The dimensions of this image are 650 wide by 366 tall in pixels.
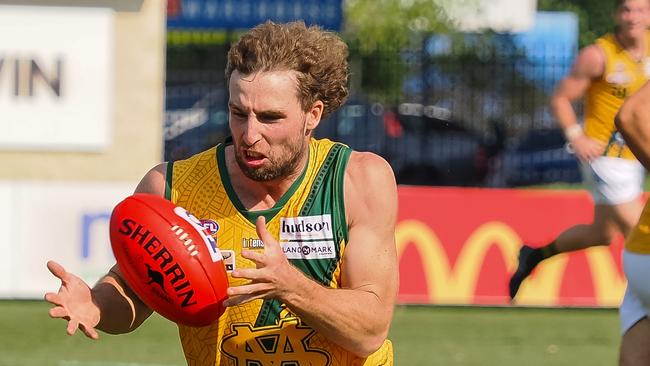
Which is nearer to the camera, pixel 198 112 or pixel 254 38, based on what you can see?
pixel 254 38

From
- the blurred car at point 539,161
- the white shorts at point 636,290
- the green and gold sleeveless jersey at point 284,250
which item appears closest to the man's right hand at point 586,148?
the white shorts at point 636,290

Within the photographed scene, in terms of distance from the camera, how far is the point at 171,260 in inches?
178

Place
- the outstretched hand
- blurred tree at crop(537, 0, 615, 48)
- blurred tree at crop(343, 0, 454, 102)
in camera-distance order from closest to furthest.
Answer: the outstretched hand
blurred tree at crop(343, 0, 454, 102)
blurred tree at crop(537, 0, 615, 48)

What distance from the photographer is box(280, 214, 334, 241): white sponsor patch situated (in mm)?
4922

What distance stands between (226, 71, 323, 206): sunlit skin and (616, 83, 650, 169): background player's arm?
1154mm

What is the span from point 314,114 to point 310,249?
46cm

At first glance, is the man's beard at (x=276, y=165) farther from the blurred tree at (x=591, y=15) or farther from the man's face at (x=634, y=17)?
the blurred tree at (x=591, y=15)

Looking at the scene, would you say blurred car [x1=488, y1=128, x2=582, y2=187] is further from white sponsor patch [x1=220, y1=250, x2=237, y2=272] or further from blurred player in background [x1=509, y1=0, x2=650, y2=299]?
white sponsor patch [x1=220, y1=250, x2=237, y2=272]

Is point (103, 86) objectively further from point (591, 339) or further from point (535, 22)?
point (535, 22)

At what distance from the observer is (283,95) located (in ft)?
15.5

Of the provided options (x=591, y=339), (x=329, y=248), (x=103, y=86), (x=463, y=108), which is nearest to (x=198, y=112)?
(x=463, y=108)

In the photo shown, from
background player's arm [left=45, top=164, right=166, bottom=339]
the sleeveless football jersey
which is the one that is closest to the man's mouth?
background player's arm [left=45, top=164, right=166, bottom=339]

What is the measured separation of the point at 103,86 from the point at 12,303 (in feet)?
6.29

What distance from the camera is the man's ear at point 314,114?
192 inches
